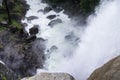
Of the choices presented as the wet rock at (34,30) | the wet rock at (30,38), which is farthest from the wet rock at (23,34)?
the wet rock at (34,30)

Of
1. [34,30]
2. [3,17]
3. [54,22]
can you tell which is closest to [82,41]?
[54,22]

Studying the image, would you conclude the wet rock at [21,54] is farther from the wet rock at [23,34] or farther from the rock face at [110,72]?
the rock face at [110,72]

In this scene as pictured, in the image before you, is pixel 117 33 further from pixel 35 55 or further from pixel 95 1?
pixel 35 55

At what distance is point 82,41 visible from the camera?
4766cm

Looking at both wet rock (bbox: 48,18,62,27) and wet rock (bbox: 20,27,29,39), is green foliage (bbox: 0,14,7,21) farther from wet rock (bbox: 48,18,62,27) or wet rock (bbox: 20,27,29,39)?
wet rock (bbox: 48,18,62,27)

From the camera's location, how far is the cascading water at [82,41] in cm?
4200

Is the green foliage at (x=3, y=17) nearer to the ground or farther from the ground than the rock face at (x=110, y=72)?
farther from the ground

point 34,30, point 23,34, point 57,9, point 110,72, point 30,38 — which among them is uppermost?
point 57,9

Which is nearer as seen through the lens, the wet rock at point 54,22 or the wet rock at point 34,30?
the wet rock at point 34,30

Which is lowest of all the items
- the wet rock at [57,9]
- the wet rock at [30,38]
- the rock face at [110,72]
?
the rock face at [110,72]

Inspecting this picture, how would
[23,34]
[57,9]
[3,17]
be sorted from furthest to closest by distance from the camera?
[57,9] < [3,17] < [23,34]

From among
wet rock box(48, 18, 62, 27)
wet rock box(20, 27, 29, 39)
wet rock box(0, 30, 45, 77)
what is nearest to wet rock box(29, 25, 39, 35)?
wet rock box(20, 27, 29, 39)

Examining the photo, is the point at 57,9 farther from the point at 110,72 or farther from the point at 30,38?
the point at 110,72

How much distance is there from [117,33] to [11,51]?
16783 mm
